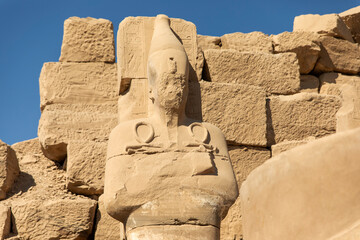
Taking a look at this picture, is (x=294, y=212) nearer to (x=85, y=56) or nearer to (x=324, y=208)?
(x=324, y=208)

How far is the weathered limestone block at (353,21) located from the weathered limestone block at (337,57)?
22.7 inches

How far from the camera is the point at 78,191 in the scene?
6.50 metres

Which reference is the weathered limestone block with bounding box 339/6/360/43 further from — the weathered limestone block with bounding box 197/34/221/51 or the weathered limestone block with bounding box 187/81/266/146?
the weathered limestone block with bounding box 187/81/266/146

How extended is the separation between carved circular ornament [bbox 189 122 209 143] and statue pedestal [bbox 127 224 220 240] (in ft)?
2.34

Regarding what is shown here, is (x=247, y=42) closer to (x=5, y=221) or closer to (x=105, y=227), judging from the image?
(x=105, y=227)

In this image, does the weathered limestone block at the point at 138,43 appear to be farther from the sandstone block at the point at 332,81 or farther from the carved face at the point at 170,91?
the sandstone block at the point at 332,81

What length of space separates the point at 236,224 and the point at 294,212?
4136mm

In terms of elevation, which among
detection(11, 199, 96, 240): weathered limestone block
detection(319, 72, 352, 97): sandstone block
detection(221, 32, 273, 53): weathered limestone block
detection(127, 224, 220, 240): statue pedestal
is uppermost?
detection(221, 32, 273, 53): weathered limestone block

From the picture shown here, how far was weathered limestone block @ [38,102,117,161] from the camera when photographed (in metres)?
6.72

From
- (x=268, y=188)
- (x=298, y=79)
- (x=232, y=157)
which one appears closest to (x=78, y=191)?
(x=232, y=157)

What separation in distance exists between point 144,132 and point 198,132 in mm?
408

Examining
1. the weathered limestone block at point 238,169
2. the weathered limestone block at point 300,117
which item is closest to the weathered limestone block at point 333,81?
the weathered limestone block at point 300,117

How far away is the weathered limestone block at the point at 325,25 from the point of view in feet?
26.4

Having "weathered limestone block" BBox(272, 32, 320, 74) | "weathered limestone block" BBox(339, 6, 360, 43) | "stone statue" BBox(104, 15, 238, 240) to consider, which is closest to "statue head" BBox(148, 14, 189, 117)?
"stone statue" BBox(104, 15, 238, 240)
